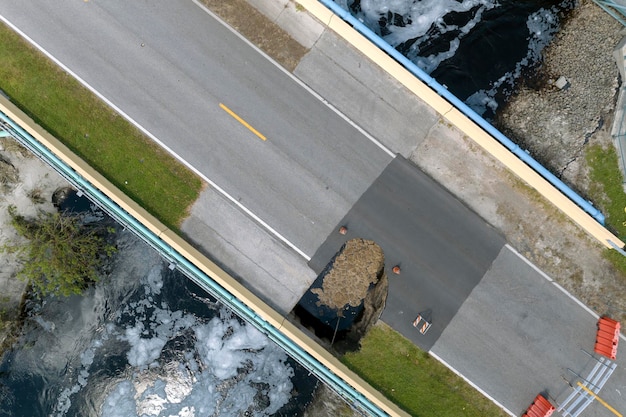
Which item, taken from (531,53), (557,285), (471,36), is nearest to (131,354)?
(557,285)

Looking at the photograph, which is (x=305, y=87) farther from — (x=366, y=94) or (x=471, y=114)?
(x=471, y=114)

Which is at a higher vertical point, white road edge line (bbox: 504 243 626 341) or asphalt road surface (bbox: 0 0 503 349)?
white road edge line (bbox: 504 243 626 341)

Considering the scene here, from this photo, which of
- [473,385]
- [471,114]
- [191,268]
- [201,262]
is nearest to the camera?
[471,114]

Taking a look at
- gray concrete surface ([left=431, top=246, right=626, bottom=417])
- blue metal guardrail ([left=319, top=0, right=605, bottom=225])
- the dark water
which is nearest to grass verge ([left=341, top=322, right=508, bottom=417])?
gray concrete surface ([left=431, top=246, right=626, bottom=417])

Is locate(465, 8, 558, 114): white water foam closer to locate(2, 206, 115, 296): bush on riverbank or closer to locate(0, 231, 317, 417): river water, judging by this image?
locate(0, 231, 317, 417): river water

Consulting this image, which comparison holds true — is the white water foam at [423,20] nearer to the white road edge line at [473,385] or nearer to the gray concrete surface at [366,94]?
the gray concrete surface at [366,94]

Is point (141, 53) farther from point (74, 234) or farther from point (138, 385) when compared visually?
point (138, 385)
